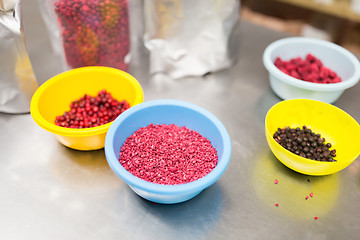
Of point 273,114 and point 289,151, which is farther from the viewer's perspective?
point 273,114

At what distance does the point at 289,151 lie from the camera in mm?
871

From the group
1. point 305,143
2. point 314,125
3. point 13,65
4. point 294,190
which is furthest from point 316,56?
point 13,65

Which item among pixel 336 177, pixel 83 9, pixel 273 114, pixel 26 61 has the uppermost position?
pixel 83 9

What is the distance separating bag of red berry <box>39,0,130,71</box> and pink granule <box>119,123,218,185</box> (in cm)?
34

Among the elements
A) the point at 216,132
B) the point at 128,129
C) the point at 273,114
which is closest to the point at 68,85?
the point at 128,129

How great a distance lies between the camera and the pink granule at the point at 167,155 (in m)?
0.81

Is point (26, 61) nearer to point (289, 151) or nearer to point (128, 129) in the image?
point (128, 129)

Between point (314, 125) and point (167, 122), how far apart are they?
45cm

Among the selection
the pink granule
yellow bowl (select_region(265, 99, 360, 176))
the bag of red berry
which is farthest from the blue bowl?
the bag of red berry

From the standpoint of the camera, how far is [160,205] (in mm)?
851

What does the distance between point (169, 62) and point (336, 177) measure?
2.26 feet

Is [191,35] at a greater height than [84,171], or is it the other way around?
[191,35]

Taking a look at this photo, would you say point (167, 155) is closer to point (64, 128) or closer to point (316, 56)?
point (64, 128)

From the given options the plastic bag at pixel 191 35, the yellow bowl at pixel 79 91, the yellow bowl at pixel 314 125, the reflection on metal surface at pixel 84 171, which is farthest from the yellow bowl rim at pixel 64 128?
the yellow bowl at pixel 314 125
